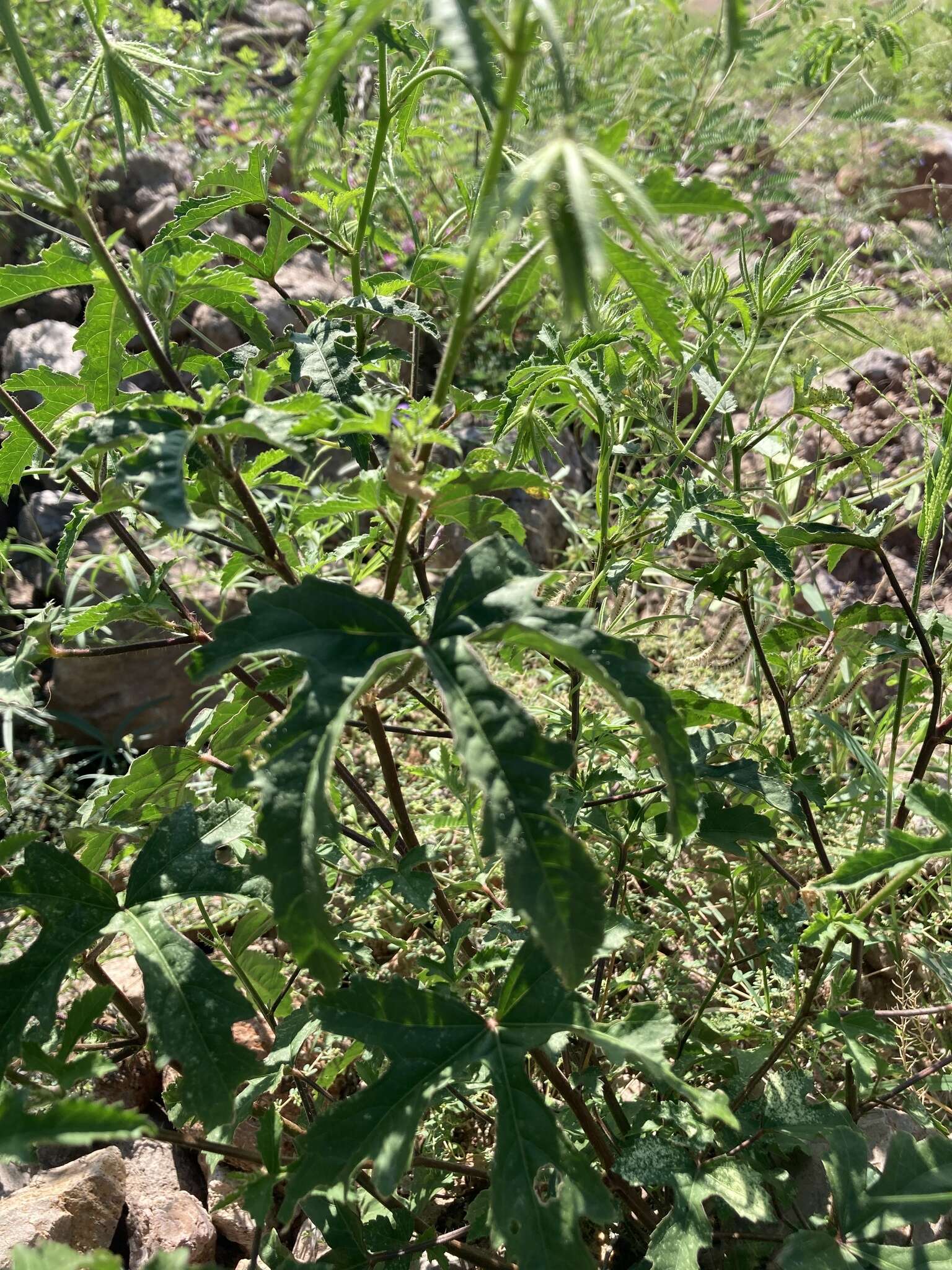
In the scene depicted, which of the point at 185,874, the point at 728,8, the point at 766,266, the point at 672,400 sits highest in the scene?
the point at 728,8

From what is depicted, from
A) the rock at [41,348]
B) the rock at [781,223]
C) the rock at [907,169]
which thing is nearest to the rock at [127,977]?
the rock at [41,348]

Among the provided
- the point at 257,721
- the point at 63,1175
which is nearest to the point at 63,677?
the point at 63,1175

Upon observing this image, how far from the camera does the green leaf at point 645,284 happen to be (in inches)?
33.9

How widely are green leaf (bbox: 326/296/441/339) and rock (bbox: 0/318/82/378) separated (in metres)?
2.94

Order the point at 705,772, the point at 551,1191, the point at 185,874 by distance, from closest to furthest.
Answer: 1. the point at 185,874
2. the point at 705,772
3. the point at 551,1191

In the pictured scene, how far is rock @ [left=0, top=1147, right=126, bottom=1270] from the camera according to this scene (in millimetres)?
1387

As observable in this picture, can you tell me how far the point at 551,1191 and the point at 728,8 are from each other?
154 cm

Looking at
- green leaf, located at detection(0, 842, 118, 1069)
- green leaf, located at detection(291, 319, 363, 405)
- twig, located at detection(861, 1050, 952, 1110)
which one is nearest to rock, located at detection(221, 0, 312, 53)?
green leaf, located at detection(291, 319, 363, 405)

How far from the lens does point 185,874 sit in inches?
43.7

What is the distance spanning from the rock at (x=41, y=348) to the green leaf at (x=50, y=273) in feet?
9.61

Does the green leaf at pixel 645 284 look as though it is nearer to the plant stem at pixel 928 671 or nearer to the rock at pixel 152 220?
the plant stem at pixel 928 671

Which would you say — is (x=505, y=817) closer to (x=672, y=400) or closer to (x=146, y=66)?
(x=672, y=400)

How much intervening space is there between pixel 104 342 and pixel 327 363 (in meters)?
0.26

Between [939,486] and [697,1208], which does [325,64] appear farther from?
[697,1208]
